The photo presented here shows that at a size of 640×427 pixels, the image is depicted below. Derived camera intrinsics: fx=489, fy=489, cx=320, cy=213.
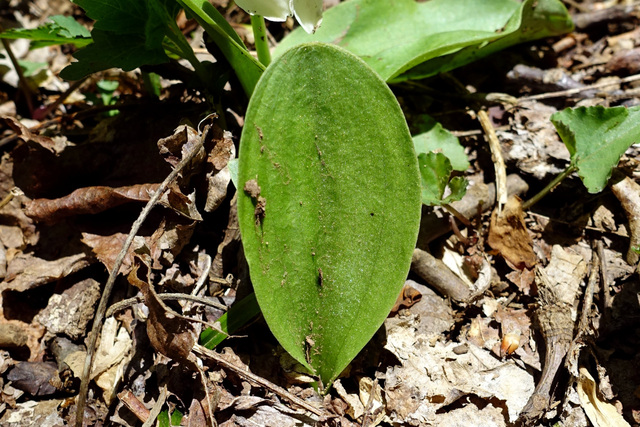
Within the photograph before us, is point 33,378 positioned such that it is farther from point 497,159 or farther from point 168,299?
point 497,159

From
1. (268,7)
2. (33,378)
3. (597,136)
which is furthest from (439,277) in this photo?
(33,378)

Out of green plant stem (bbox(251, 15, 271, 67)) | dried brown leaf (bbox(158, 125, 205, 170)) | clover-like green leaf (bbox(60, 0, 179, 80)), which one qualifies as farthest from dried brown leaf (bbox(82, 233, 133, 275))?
green plant stem (bbox(251, 15, 271, 67))

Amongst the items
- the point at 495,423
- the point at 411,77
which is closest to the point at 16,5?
→ the point at 411,77

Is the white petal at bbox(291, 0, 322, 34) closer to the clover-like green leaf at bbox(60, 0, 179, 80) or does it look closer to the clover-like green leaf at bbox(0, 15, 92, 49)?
the clover-like green leaf at bbox(60, 0, 179, 80)

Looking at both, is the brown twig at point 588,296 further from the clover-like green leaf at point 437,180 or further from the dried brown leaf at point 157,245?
the dried brown leaf at point 157,245

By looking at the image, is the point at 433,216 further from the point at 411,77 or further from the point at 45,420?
the point at 45,420

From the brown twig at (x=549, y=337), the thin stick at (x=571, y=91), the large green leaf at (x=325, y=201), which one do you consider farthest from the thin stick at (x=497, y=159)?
the large green leaf at (x=325, y=201)
